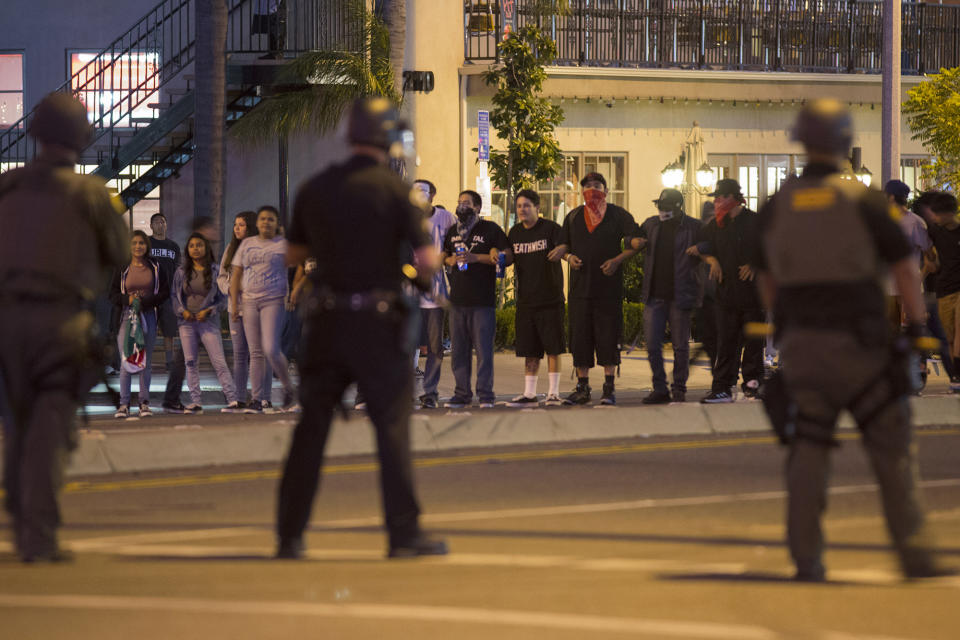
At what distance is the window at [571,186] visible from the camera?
97.7 feet

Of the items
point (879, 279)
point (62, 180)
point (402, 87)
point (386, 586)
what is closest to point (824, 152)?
point (879, 279)

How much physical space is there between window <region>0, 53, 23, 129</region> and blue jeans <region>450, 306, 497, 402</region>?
18.3 metres

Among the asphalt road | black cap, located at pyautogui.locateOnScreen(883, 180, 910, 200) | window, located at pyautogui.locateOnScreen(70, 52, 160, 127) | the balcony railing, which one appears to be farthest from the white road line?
window, located at pyautogui.locateOnScreen(70, 52, 160, 127)

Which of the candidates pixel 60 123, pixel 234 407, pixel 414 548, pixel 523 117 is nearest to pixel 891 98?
pixel 523 117

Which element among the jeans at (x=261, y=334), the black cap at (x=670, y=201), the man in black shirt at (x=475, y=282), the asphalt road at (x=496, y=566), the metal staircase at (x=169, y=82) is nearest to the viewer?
the asphalt road at (x=496, y=566)

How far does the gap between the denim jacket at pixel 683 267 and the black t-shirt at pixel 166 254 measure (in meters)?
4.92

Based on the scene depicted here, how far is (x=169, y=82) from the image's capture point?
2878cm

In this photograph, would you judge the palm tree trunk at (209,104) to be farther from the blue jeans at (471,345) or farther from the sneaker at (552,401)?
the sneaker at (552,401)

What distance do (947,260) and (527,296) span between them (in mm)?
4251

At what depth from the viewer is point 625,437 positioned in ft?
42.4

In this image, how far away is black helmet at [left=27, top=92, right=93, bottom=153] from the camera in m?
7.43

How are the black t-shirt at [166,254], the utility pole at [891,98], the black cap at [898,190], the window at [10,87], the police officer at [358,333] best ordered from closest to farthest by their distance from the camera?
the police officer at [358,333], the black cap at [898,190], the black t-shirt at [166,254], the utility pole at [891,98], the window at [10,87]

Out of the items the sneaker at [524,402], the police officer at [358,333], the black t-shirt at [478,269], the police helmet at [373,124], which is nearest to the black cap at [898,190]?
the black t-shirt at [478,269]

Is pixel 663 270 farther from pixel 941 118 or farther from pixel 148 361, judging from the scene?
pixel 941 118
